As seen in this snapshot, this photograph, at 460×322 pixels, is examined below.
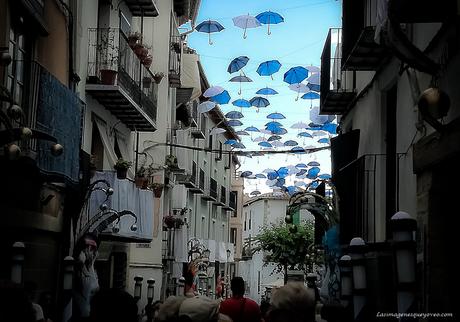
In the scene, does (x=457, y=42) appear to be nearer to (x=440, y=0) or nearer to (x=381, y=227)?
(x=440, y=0)

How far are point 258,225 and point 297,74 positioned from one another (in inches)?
2353

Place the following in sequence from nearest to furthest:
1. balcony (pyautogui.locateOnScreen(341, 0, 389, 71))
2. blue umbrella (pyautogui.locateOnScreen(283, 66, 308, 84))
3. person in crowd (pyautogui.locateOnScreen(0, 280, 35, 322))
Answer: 1. person in crowd (pyautogui.locateOnScreen(0, 280, 35, 322))
2. balcony (pyautogui.locateOnScreen(341, 0, 389, 71))
3. blue umbrella (pyautogui.locateOnScreen(283, 66, 308, 84))

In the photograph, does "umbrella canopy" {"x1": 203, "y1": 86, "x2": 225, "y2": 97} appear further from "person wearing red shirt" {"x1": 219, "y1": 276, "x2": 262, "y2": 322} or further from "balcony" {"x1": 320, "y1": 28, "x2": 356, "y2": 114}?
"person wearing red shirt" {"x1": 219, "y1": 276, "x2": 262, "y2": 322}

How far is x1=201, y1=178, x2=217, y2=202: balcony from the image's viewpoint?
46.7 meters

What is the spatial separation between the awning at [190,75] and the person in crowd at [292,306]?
31816 mm

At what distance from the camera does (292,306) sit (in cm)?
477

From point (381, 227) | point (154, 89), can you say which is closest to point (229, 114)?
point (154, 89)

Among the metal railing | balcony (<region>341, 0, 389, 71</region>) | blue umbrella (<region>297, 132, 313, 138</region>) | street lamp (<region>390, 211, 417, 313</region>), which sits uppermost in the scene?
the metal railing

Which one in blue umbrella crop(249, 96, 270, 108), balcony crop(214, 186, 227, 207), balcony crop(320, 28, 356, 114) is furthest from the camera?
balcony crop(214, 186, 227, 207)

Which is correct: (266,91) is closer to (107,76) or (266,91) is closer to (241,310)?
(107,76)

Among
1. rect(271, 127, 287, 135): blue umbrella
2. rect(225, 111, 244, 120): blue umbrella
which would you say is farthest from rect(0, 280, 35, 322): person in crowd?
rect(225, 111, 244, 120): blue umbrella

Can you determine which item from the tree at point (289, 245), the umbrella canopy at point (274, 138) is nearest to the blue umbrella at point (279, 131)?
the umbrella canopy at point (274, 138)

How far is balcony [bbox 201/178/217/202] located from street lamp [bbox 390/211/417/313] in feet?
130

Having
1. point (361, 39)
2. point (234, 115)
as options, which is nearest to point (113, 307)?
point (361, 39)
